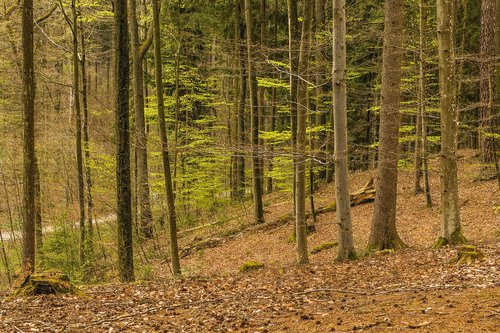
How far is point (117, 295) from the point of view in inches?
305

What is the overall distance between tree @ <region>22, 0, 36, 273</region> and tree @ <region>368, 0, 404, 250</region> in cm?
709

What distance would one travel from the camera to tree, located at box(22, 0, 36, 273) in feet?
27.5

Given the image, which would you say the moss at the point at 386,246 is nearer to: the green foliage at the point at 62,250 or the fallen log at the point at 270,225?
the fallen log at the point at 270,225

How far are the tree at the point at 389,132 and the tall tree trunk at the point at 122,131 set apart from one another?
539 centimetres

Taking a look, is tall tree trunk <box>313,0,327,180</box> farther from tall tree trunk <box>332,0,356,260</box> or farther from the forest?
tall tree trunk <box>332,0,356,260</box>

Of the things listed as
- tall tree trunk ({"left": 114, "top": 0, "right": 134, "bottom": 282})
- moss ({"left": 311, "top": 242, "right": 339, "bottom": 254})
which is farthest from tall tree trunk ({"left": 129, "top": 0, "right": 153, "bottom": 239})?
moss ({"left": 311, "top": 242, "right": 339, "bottom": 254})

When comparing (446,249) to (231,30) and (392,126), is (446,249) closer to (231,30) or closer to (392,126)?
(392,126)

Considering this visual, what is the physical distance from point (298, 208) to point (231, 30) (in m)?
14.1

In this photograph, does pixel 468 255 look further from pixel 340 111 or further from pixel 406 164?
pixel 406 164

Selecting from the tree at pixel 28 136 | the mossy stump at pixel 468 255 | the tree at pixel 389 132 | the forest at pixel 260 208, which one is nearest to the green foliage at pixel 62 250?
the forest at pixel 260 208

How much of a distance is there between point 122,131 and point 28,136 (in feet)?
5.67

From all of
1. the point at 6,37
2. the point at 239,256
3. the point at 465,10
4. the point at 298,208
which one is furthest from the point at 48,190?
the point at 465,10

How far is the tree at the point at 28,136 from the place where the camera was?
8383 mm

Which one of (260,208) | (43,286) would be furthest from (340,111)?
(260,208)
